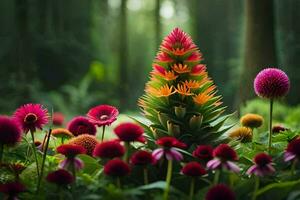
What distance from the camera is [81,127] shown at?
3.71 m

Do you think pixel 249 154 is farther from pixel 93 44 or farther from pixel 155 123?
pixel 93 44

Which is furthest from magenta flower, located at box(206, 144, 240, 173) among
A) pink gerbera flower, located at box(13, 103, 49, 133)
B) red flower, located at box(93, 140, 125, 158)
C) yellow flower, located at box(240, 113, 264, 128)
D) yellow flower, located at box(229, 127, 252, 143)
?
yellow flower, located at box(240, 113, 264, 128)

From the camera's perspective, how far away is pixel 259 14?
35.4 feet

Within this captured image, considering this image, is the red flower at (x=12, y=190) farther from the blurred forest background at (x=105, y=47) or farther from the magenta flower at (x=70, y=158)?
the blurred forest background at (x=105, y=47)

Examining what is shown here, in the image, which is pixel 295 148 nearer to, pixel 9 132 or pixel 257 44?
pixel 9 132

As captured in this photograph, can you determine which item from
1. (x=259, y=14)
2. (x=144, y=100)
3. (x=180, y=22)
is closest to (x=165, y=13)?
(x=180, y=22)

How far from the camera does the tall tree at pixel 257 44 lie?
1081 centimetres

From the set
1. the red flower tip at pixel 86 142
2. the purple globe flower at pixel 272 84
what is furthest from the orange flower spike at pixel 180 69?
the red flower tip at pixel 86 142

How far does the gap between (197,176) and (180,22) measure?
3063 centimetres

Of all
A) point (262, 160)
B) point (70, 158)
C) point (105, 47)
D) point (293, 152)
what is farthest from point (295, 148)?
point (105, 47)

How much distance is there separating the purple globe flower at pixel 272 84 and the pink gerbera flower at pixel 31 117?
3.77 ft

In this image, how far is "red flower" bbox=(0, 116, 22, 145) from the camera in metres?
2.59

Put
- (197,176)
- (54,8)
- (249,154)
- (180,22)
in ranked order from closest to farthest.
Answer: (197,176) → (249,154) → (54,8) → (180,22)

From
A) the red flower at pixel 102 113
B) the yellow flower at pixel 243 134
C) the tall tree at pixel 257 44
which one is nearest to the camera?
the red flower at pixel 102 113
